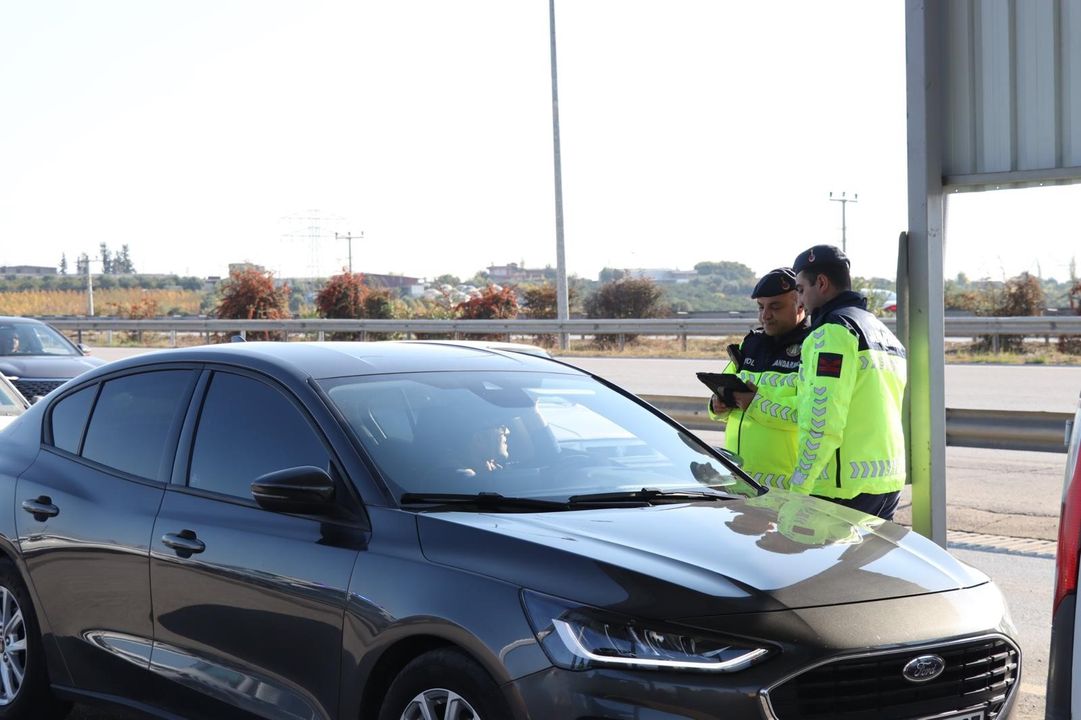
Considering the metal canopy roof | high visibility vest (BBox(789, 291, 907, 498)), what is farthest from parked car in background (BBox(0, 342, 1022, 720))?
the metal canopy roof

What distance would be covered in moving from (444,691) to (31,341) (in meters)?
15.4

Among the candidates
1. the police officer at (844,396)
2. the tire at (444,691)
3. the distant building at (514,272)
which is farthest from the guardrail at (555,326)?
the distant building at (514,272)

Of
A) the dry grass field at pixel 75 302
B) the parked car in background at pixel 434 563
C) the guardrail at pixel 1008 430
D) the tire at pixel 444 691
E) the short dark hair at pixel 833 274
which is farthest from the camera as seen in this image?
the dry grass field at pixel 75 302

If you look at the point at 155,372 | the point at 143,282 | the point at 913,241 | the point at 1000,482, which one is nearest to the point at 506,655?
the point at 155,372

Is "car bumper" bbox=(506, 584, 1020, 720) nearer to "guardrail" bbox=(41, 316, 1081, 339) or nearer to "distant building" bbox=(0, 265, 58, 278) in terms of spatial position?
"guardrail" bbox=(41, 316, 1081, 339)

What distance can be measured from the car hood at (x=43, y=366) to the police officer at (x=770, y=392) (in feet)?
39.6

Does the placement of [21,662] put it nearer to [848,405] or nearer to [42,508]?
[42,508]

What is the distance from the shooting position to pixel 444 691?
3594 millimetres

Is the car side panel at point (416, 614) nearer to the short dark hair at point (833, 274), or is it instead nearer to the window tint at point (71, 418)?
the window tint at point (71, 418)

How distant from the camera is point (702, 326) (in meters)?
31.5

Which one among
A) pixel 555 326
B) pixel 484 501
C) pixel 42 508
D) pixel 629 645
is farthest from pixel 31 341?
pixel 555 326

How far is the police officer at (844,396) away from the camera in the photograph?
17.3 feet

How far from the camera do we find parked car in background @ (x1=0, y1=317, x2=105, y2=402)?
1602cm

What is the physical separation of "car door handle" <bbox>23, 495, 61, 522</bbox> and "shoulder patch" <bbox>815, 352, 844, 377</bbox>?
299 centimetres
